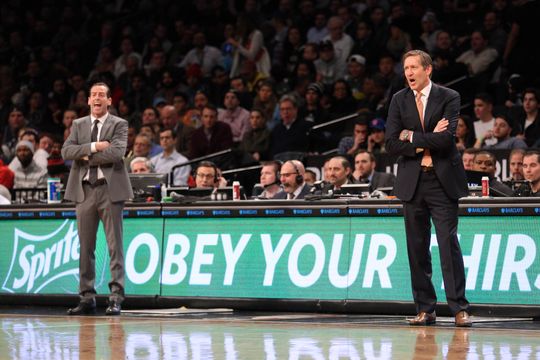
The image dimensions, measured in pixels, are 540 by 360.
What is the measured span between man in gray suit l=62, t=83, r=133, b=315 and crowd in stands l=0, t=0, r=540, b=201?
2.85 meters

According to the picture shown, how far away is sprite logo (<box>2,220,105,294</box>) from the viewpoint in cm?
1304

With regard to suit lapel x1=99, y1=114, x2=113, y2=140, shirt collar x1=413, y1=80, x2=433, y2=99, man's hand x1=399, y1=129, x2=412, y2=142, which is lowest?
man's hand x1=399, y1=129, x2=412, y2=142

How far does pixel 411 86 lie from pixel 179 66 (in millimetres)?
12580

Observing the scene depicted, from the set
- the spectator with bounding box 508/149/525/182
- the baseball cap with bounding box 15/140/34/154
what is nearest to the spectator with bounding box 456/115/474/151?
the spectator with bounding box 508/149/525/182

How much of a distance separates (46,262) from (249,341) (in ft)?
17.1

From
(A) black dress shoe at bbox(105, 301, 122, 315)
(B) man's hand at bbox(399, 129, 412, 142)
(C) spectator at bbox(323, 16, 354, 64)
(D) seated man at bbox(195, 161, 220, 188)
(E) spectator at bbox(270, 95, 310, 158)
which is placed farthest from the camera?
(C) spectator at bbox(323, 16, 354, 64)

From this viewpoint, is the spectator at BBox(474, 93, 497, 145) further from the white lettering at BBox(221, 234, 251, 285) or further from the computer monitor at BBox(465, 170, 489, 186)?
the white lettering at BBox(221, 234, 251, 285)

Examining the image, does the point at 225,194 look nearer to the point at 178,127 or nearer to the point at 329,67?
the point at 178,127

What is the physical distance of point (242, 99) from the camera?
19.8 meters

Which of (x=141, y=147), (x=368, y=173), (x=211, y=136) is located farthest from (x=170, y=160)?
(x=368, y=173)

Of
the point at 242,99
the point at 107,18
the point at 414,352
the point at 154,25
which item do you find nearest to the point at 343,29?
the point at 242,99

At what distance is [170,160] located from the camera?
1739 centimetres

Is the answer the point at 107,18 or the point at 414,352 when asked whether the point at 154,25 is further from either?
the point at 414,352

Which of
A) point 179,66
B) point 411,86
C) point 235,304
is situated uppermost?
point 179,66
